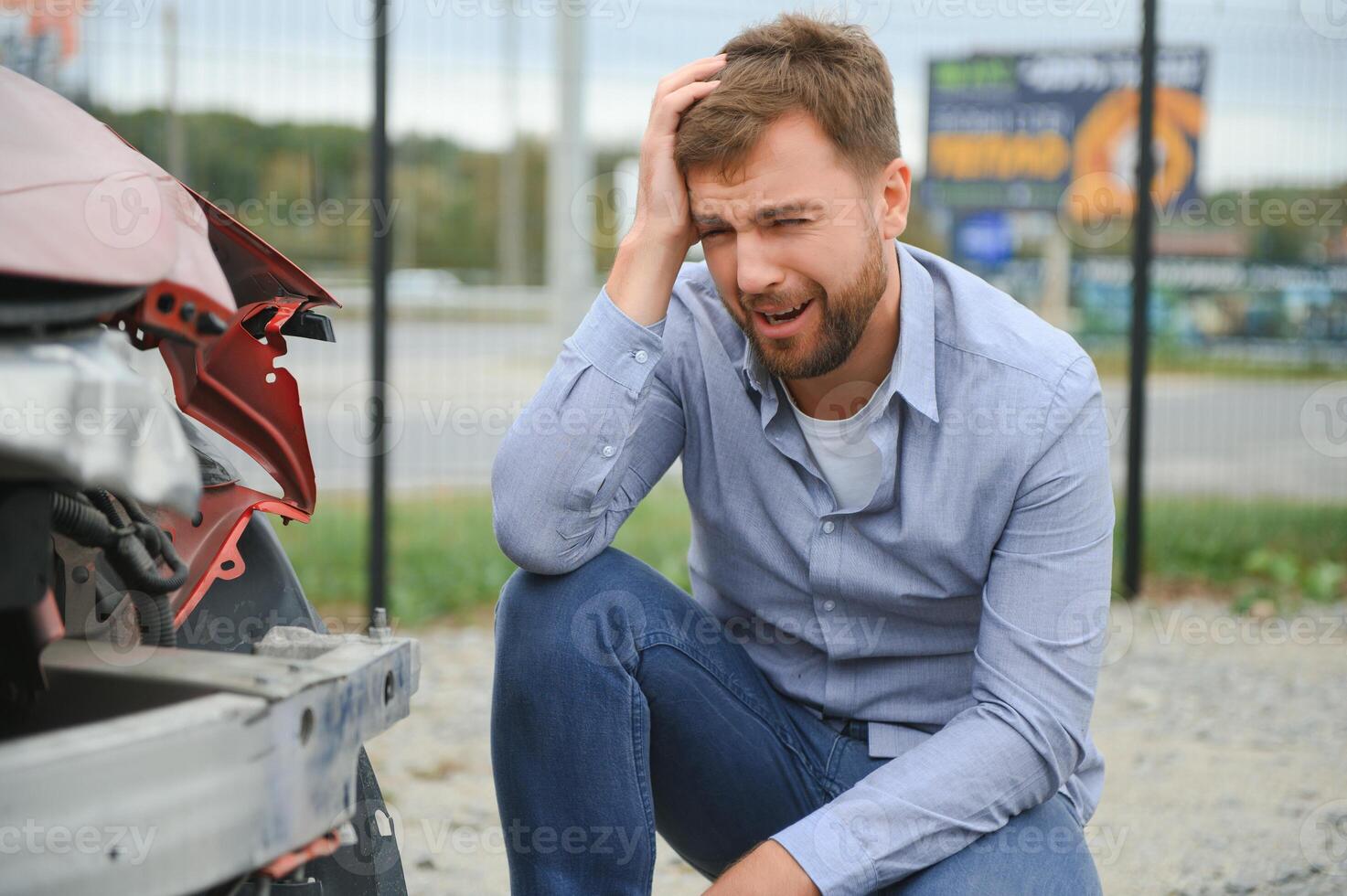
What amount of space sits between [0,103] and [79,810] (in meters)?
0.76

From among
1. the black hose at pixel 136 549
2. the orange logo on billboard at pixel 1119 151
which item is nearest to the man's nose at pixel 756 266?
the black hose at pixel 136 549

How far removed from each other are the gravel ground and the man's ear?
1.55 metres

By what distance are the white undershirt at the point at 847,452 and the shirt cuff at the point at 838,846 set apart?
0.53 meters

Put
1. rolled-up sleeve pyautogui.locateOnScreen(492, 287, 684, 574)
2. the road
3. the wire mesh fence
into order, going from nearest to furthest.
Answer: rolled-up sleeve pyautogui.locateOnScreen(492, 287, 684, 574)
the wire mesh fence
the road

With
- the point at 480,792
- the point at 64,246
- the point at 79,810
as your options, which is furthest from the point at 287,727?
the point at 480,792

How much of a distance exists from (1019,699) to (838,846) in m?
0.35

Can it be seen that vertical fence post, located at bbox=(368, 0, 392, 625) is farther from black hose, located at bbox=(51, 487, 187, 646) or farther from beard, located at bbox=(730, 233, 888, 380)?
black hose, located at bbox=(51, 487, 187, 646)

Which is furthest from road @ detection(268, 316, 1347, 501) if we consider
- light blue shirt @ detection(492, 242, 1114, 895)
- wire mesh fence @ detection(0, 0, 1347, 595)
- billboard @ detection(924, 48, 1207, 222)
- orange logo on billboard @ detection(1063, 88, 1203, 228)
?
light blue shirt @ detection(492, 242, 1114, 895)

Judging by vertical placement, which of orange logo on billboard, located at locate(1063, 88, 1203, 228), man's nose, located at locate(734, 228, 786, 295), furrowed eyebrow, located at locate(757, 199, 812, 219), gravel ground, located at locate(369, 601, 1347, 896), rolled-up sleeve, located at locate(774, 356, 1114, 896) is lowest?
gravel ground, located at locate(369, 601, 1347, 896)

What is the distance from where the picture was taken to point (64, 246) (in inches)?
50.4

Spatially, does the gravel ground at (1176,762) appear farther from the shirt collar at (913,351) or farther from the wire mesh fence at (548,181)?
the shirt collar at (913,351)

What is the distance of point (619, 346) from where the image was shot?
2250mm

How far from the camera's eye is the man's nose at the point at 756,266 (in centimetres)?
215

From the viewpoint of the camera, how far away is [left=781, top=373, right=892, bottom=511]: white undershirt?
2289mm
